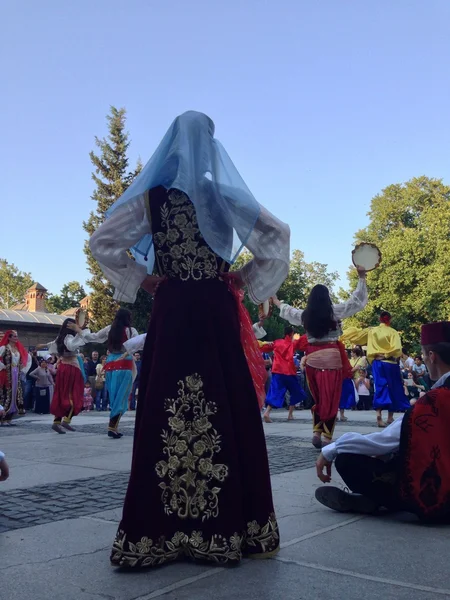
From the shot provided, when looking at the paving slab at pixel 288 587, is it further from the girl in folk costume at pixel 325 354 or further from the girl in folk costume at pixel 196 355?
the girl in folk costume at pixel 325 354

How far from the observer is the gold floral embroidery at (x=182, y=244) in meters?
3.25

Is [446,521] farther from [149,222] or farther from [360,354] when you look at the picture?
[360,354]

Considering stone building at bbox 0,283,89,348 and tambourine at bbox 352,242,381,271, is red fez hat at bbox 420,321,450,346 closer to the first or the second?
tambourine at bbox 352,242,381,271

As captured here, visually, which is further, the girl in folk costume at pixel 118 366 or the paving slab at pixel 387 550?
the girl in folk costume at pixel 118 366

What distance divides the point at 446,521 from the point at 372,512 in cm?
44

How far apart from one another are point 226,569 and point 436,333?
1.81 m

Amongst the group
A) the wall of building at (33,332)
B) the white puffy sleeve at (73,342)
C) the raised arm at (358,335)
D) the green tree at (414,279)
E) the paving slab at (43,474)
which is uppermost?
the green tree at (414,279)

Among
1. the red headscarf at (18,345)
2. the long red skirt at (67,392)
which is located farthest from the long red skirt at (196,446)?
the red headscarf at (18,345)

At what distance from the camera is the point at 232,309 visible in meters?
3.29

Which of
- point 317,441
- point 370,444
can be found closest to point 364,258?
point 317,441

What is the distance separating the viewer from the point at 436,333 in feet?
12.1

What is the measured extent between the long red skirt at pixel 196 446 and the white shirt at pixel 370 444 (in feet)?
2.80

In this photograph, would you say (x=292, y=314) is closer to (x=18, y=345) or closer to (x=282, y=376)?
(x=282, y=376)

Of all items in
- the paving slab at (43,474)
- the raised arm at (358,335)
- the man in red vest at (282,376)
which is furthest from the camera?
the man in red vest at (282,376)
